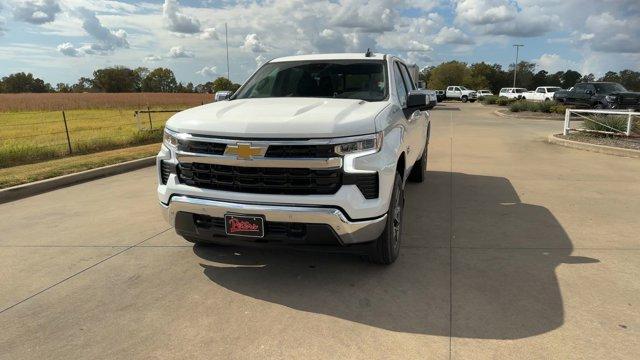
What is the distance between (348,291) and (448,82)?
85014 millimetres

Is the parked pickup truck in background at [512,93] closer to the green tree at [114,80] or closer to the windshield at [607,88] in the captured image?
A: the windshield at [607,88]

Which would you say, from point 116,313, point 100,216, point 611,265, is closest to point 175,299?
point 116,313

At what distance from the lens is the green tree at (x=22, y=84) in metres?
98.8

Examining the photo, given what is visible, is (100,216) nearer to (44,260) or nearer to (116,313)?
(44,260)

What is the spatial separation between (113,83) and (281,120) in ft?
382

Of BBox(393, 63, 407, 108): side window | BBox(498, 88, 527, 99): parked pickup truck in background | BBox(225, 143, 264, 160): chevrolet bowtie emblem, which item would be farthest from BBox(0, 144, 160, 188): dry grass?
BBox(498, 88, 527, 99): parked pickup truck in background

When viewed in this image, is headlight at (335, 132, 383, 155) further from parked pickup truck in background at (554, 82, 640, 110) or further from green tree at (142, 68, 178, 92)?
green tree at (142, 68, 178, 92)

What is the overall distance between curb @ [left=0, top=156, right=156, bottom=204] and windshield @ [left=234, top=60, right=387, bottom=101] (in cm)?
437

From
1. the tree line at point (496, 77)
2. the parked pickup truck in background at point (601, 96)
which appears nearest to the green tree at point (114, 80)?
the tree line at point (496, 77)

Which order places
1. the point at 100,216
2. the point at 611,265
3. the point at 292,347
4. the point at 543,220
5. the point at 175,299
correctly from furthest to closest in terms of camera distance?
the point at 100,216 < the point at 543,220 < the point at 611,265 < the point at 175,299 < the point at 292,347

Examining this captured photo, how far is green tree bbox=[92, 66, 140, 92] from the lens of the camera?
351 ft

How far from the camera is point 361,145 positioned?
3.51 meters

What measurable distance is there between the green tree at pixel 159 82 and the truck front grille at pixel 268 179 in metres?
115

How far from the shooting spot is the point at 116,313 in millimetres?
3461
